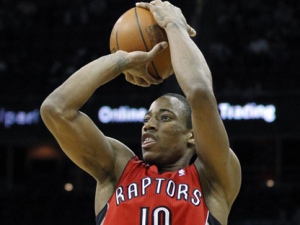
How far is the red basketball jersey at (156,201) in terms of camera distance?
3.64 metres

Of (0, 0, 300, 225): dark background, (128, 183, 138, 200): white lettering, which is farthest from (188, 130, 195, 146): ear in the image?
(0, 0, 300, 225): dark background

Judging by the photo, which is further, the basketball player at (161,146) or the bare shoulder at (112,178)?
the bare shoulder at (112,178)

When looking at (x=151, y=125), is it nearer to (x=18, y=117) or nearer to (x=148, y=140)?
(x=148, y=140)

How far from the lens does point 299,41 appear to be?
1376 centimetres

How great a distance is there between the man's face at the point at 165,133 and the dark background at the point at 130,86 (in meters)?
7.76

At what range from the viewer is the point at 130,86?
13422 millimetres

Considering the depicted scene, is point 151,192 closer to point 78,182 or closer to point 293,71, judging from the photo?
point 293,71

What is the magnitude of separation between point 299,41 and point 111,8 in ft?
12.4

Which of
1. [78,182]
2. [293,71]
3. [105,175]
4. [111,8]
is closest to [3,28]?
[111,8]

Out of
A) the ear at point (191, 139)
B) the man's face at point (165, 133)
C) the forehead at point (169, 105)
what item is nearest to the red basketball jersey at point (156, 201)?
the man's face at point (165, 133)

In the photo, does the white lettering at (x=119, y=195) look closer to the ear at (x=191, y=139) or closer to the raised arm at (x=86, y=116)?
the raised arm at (x=86, y=116)

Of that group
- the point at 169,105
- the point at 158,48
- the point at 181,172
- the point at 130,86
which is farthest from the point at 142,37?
the point at 130,86

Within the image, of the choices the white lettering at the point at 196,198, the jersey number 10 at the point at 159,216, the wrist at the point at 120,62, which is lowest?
the jersey number 10 at the point at 159,216

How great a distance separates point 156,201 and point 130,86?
9800mm
